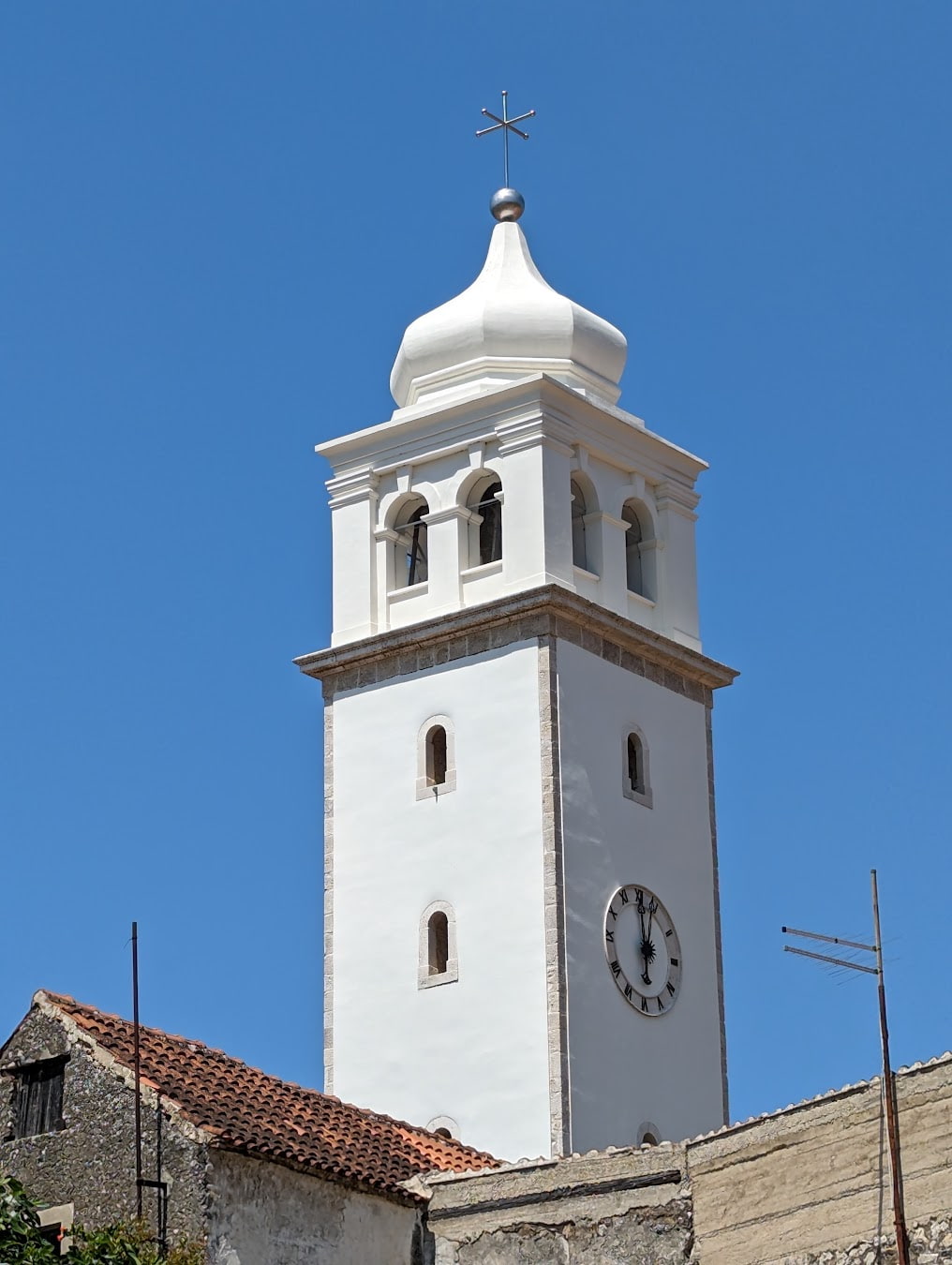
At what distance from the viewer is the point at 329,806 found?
45.0 meters

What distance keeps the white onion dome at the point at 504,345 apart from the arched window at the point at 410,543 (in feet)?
5.96

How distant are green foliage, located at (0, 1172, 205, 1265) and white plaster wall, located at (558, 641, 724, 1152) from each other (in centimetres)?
996

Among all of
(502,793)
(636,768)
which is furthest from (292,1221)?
(636,768)

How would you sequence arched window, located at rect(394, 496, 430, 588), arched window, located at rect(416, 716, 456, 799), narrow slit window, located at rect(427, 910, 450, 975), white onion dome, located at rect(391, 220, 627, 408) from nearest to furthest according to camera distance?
1. narrow slit window, located at rect(427, 910, 450, 975)
2. arched window, located at rect(416, 716, 456, 799)
3. arched window, located at rect(394, 496, 430, 588)
4. white onion dome, located at rect(391, 220, 627, 408)

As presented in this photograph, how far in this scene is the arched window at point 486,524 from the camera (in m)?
45.4

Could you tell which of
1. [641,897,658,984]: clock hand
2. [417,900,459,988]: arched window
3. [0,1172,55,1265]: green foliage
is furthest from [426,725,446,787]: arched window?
[0,1172,55,1265]: green foliage

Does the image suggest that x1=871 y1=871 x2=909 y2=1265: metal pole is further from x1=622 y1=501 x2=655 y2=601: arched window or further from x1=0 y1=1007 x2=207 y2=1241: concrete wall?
x1=622 y1=501 x2=655 y2=601: arched window

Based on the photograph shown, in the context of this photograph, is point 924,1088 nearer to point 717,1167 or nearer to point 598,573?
point 717,1167

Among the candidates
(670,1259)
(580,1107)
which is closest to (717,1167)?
(670,1259)

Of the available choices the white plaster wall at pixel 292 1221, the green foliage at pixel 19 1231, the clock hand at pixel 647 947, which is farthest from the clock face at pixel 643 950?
the green foliage at pixel 19 1231

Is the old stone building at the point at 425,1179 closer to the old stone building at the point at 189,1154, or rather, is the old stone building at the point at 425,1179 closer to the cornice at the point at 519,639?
the old stone building at the point at 189,1154

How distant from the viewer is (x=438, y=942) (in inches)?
1702

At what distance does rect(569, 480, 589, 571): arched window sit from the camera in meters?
45.7

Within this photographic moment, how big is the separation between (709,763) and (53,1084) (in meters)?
14.6
